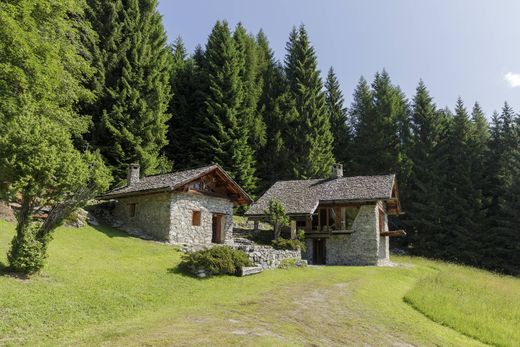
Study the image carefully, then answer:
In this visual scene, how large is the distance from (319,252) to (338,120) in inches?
951

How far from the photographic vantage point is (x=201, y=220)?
84.3ft

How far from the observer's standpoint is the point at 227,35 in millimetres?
42250

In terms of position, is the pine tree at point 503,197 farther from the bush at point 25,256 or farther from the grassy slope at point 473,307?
the bush at point 25,256

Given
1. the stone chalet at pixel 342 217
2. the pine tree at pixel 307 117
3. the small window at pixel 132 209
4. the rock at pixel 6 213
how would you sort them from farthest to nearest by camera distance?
1. the pine tree at pixel 307 117
2. the stone chalet at pixel 342 217
3. the small window at pixel 132 209
4. the rock at pixel 6 213

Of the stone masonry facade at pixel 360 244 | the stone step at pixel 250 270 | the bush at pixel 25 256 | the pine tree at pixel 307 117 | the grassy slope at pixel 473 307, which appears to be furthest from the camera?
the pine tree at pixel 307 117

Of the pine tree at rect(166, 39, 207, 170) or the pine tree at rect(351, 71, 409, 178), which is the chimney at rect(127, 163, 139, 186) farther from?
the pine tree at rect(351, 71, 409, 178)

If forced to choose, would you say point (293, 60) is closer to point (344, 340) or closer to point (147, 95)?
point (147, 95)

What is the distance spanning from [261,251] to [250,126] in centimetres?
2362

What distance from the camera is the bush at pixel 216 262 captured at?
54.3ft

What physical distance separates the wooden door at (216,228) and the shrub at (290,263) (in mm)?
6256

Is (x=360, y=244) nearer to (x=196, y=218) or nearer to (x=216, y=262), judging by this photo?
(x=196, y=218)

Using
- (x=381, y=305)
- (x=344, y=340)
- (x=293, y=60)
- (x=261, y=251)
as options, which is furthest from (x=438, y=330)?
(x=293, y=60)

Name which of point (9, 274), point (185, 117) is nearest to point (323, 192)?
point (185, 117)

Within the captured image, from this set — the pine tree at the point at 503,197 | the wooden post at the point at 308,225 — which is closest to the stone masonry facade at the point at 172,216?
the wooden post at the point at 308,225
